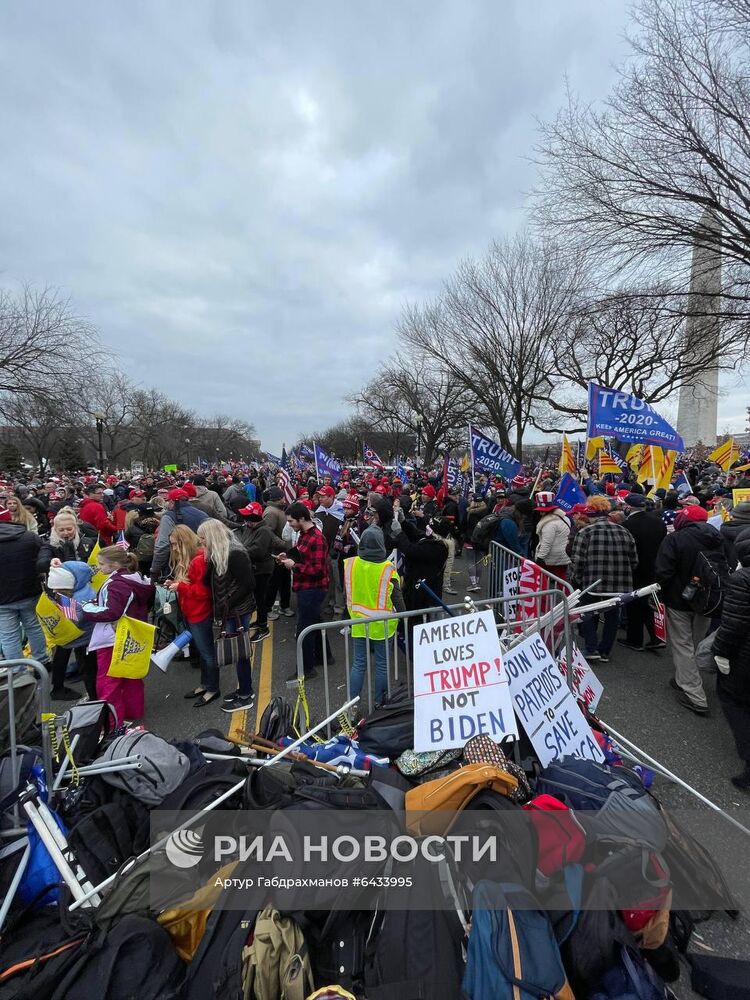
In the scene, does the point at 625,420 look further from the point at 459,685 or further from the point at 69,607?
the point at 69,607

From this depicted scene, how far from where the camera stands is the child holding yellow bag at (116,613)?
447cm

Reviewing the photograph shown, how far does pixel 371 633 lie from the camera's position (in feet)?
15.2

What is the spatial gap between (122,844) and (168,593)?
380 cm

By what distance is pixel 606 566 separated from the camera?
5.84 m

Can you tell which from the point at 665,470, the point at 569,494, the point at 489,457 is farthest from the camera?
the point at 489,457

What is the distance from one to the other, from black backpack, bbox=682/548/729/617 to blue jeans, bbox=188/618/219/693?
4.82 metres

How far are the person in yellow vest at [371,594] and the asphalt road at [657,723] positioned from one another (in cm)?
51

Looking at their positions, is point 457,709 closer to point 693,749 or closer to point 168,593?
point 693,749

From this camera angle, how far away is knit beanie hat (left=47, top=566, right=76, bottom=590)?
4.84 meters

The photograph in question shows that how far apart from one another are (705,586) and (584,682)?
1852mm

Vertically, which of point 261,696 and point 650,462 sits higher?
point 650,462

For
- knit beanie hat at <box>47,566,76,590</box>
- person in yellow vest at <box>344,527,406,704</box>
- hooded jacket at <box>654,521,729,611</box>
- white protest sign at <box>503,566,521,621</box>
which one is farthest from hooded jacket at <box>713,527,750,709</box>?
knit beanie hat at <box>47,566,76,590</box>

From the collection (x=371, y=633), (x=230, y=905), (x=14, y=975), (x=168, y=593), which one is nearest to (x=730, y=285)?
(x=371, y=633)

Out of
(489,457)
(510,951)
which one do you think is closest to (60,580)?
(510,951)
